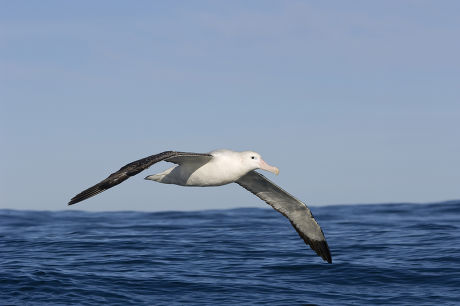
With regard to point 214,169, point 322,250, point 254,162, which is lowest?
point 322,250

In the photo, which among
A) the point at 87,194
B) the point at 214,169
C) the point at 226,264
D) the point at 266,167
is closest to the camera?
the point at 87,194

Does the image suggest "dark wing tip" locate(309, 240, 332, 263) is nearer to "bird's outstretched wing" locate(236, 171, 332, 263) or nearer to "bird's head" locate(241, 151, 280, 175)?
"bird's outstretched wing" locate(236, 171, 332, 263)

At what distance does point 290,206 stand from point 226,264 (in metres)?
2.35

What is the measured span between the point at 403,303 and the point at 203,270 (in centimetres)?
432

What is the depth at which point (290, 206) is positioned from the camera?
13.8 m

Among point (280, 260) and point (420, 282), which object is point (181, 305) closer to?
point (280, 260)

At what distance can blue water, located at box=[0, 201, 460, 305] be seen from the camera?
12.9 metres

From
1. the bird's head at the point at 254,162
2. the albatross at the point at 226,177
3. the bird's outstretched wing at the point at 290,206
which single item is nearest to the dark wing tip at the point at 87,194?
the albatross at the point at 226,177

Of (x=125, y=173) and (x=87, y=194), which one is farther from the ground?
(x=125, y=173)

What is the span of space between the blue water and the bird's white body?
254cm

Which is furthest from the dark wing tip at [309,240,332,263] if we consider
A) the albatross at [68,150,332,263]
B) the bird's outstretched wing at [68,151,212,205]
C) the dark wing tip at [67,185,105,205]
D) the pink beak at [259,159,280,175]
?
the dark wing tip at [67,185,105,205]

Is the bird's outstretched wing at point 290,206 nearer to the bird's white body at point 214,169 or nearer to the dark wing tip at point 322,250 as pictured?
the dark wing tip at point 322,250


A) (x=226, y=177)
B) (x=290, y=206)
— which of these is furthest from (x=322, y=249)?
(x=226, y=177)

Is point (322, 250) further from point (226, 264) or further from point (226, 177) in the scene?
point (226, 177)
